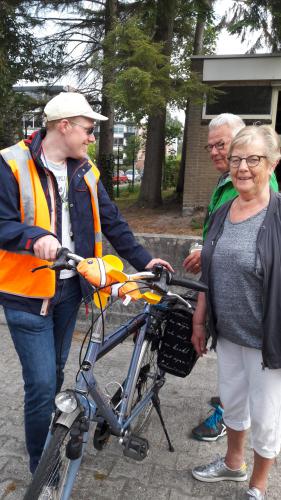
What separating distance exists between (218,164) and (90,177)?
78 cm

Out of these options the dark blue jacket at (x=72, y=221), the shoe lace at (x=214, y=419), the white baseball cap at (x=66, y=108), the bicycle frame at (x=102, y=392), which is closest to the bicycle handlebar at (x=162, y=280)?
the dark blue jacket at (x=72, y=221)

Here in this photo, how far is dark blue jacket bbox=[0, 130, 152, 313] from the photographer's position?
6.38 ft

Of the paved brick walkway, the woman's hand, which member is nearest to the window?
the paved brick walkway

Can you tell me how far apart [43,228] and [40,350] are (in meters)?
0.61

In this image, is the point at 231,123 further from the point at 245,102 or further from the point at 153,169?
the point at 153,169

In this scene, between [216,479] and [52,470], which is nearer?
[52,470]

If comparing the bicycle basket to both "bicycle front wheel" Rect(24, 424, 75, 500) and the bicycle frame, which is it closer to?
the bicycle frame

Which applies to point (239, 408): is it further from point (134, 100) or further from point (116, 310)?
point (134, 100)

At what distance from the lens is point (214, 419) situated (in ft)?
9.81

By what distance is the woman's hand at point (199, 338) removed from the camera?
8.12 feet

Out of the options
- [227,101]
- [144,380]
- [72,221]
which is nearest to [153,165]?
[227,101]

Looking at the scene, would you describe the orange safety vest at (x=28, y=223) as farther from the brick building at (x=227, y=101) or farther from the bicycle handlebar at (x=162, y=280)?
the brick building at (x=227, y=101)

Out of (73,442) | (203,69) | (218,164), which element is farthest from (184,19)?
(73,442)

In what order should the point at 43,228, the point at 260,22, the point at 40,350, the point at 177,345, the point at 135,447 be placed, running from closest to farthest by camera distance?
the point at 43,228 < the point at 40,350 < the point at 135,447 < the point at 177,345 < the point at 260,22
